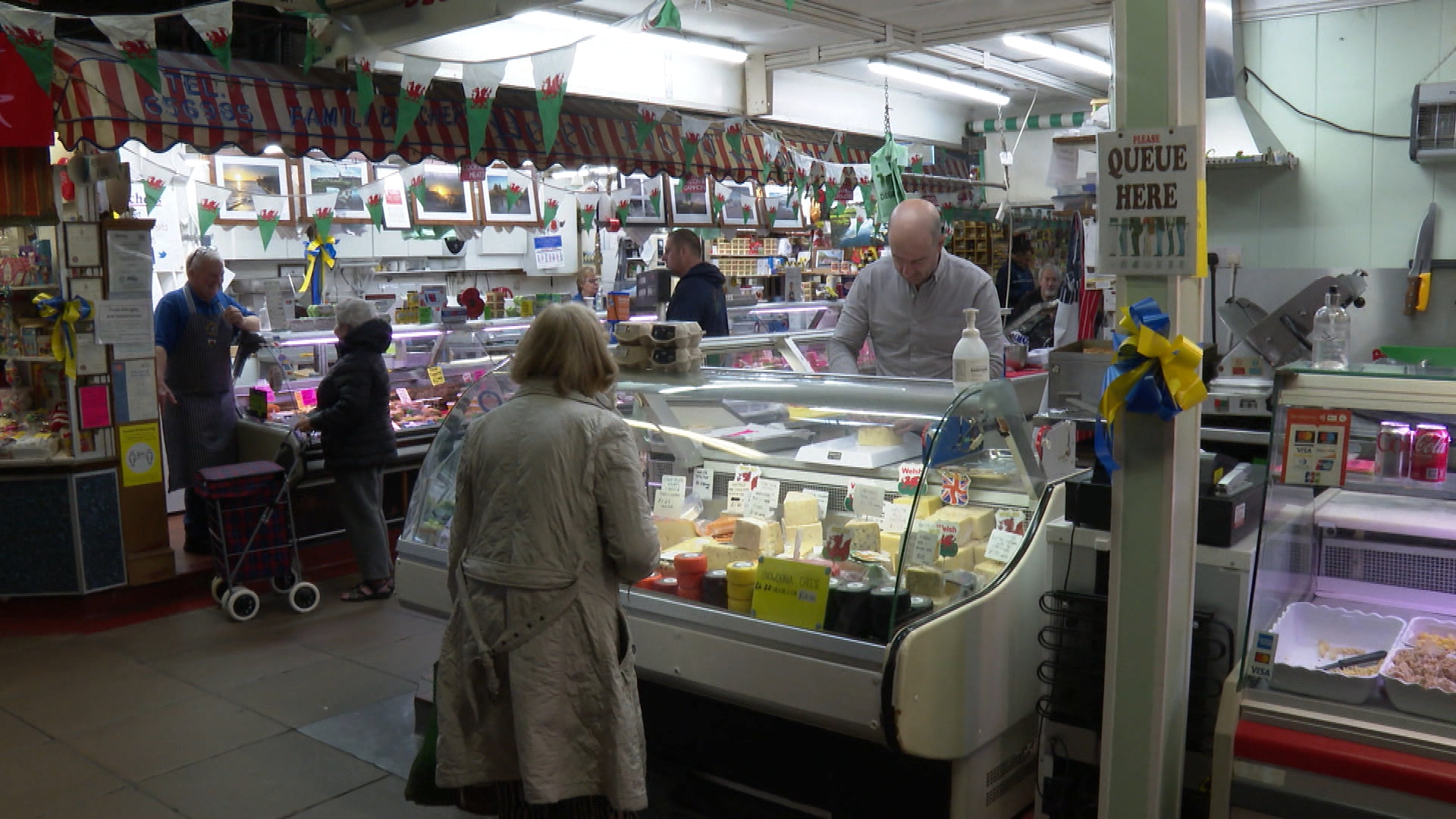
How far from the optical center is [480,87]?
6.11 meters

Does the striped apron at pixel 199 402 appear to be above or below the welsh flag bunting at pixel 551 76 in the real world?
below

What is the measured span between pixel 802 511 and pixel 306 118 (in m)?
4.62

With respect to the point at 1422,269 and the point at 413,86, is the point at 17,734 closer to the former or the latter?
the point at 413,86

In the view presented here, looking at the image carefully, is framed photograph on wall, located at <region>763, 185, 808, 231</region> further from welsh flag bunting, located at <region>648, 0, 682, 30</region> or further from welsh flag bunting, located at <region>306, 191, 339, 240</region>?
welsh flag bunting, located at <region>648, 0, 682, 30</region>

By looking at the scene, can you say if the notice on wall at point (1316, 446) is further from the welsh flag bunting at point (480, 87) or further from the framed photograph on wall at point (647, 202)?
the framed photograph on wall at point (647, 202)

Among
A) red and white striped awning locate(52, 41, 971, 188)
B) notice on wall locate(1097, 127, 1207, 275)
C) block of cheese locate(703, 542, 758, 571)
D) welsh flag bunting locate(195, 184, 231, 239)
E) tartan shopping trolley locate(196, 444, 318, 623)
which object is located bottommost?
tartan shopping trolley locate(196, 444, 318, 623)

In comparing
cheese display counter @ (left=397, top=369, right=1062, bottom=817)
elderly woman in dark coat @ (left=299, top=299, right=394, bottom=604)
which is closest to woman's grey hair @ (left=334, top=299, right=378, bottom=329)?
elderly woman in dark coat @ (left=299, top=299, right=394, bottom=604)

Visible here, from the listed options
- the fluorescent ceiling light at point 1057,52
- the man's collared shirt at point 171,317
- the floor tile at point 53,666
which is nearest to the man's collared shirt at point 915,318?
the floor tile at point 53,666

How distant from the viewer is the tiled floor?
4.16m

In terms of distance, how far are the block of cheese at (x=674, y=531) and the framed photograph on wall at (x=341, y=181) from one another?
22.7 feet

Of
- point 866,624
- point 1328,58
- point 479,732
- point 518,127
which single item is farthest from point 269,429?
point 1328,58

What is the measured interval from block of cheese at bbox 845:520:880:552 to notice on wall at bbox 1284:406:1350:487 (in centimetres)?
121

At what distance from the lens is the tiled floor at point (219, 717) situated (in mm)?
4164

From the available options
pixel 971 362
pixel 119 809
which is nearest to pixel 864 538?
→ pixel 971 362
